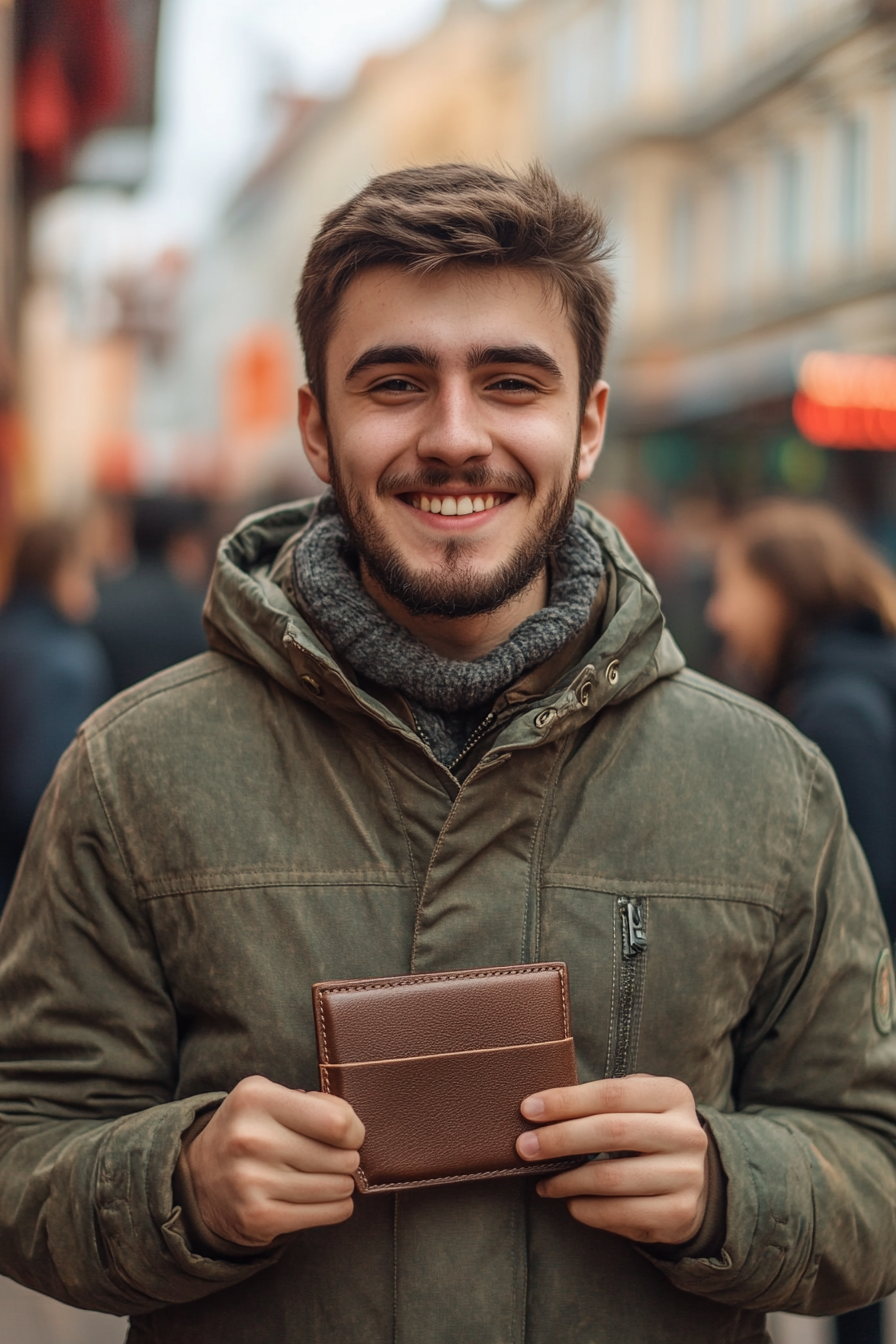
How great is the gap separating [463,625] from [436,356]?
14.3 inches

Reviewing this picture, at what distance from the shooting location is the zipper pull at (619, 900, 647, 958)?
1748mm

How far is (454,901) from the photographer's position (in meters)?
1.71

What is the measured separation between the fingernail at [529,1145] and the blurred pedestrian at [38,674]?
2.86m

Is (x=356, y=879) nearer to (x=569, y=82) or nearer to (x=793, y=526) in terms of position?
(x=793, y=526)

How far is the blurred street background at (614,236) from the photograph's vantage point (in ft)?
26.3

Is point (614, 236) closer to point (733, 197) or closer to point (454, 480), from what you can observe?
point (454, 480)

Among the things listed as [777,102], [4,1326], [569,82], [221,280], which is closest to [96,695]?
[4,1326]

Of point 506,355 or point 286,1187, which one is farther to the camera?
point 506,355

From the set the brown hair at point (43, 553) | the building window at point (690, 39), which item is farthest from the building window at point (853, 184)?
the brown hair at point (43, 553)

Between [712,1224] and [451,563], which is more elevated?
[451,563]

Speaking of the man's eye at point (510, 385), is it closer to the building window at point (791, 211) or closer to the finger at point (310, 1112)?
the finger at point (310, 1112)

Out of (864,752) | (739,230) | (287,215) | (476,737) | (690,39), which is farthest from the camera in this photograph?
(287,215)

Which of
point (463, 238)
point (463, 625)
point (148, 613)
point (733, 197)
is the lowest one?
point (148, 613)

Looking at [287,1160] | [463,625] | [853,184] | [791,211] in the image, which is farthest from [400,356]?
[791,211]
